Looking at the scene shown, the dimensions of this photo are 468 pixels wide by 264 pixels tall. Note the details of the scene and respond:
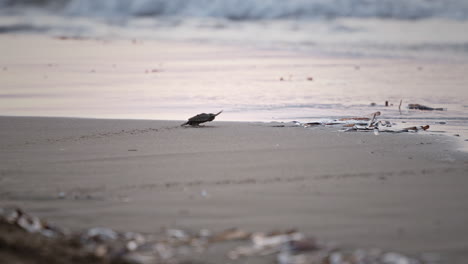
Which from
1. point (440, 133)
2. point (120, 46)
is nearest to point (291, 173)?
point (440, 133)

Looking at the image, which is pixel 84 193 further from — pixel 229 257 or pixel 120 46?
pixel 120 46

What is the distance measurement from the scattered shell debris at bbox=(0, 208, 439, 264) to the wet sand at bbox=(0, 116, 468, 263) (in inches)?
5.1

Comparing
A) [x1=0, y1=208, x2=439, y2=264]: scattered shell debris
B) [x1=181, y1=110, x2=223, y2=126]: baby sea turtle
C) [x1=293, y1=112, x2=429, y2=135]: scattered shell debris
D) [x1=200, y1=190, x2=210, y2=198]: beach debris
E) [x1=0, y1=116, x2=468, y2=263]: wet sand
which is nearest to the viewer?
[x1=0, y1=208, x2=439, y2=264]: scattered shell debris

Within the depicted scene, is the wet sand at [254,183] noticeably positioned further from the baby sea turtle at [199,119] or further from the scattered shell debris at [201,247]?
the baby sea turtle at [199,119]

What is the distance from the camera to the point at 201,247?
11.2ft

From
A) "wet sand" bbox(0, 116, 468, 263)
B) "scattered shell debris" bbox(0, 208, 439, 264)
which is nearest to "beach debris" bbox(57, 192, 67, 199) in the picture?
"wet sand" bbox(0, 116, 468, 263)

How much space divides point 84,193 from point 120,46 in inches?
928

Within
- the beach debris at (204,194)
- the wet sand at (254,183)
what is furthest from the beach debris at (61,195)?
the beach debris at (204,194)

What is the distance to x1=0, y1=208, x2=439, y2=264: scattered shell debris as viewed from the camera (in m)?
3.21

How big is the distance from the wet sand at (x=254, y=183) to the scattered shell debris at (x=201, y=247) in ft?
0.42

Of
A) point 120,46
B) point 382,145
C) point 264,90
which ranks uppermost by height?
point 120,46

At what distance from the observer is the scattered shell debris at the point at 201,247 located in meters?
3.21

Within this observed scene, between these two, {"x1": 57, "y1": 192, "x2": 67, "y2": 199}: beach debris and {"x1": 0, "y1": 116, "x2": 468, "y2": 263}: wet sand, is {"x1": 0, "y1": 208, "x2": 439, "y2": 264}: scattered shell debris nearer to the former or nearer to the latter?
{"x1": 0, "y1": 116, "x2": 468, "y2": 263}: wet sand

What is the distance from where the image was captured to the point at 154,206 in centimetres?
422
